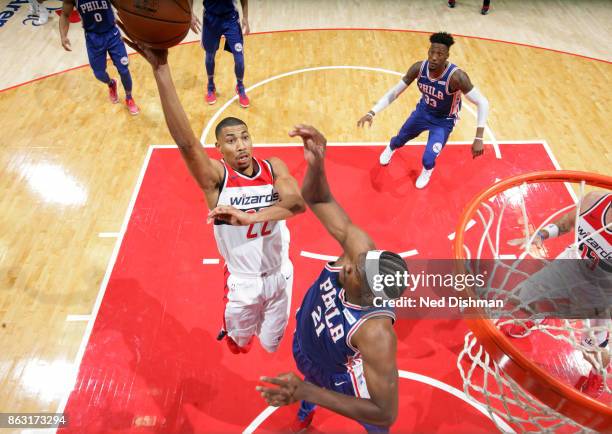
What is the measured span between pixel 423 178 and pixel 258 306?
9.23ft

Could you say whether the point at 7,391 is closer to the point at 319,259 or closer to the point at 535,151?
the point at 319,259

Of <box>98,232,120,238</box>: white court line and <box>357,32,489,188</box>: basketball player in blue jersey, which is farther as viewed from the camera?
<box>98,232,120,238</box>: white court line

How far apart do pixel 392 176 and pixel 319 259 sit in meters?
1.62

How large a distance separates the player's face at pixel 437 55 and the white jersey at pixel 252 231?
2.42 m

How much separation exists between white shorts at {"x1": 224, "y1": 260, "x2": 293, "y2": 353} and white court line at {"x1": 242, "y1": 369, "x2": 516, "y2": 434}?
54 cm

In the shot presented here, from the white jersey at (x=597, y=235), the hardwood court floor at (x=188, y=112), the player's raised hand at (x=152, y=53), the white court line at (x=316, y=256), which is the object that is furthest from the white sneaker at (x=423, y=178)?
the player's raised hand at (x=152, y=53)

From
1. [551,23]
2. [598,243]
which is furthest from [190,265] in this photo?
[551,23]

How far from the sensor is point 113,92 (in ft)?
22.2

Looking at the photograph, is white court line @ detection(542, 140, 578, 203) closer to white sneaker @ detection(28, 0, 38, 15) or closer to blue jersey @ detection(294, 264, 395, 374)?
blue jersey @ detection(294, 264, 395, 374)

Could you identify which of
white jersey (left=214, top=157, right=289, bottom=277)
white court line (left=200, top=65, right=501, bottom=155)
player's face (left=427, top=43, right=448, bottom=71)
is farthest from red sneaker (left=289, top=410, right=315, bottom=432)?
white court line (left=200, top=65, right=501, bottom=155)

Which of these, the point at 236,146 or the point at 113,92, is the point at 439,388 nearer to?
the point at 236,146

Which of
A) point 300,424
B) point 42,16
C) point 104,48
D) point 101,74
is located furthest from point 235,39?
point 42,16

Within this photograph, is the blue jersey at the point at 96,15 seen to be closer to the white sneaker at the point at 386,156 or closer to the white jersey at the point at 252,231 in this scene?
the white jersey at the point at 252,231

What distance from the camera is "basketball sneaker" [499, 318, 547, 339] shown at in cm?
331
